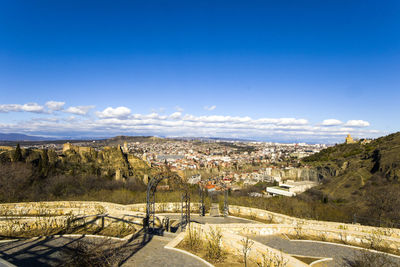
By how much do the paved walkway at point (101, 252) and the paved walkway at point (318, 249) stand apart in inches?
159

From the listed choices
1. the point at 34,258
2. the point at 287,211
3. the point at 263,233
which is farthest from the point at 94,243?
the point at 287,211

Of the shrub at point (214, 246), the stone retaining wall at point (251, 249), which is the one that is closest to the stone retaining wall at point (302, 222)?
the stone retaining wall at point (251, 249)

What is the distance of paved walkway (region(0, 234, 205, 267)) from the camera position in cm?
665

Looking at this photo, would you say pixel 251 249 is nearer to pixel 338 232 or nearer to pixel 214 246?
pixel 214 246

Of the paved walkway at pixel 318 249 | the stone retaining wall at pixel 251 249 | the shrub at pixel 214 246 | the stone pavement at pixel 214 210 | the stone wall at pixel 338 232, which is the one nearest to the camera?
the stone retaining wall at pixel 251 249

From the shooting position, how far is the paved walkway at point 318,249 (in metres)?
7.90

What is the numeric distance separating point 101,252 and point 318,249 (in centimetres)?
754

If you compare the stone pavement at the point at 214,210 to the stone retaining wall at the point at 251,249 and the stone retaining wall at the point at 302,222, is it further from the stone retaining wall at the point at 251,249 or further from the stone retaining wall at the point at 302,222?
the stone retaining wall at the point at 251,249

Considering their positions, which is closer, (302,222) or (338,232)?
(338,232)

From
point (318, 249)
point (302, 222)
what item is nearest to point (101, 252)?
point (318, 249)

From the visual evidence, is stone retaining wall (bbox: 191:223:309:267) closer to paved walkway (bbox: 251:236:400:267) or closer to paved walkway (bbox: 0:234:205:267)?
paved walkway (bbox: 0:234:205:267)

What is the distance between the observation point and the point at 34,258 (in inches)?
270

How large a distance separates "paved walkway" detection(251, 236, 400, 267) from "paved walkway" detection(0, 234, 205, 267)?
4047mm

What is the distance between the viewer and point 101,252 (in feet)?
21.8
